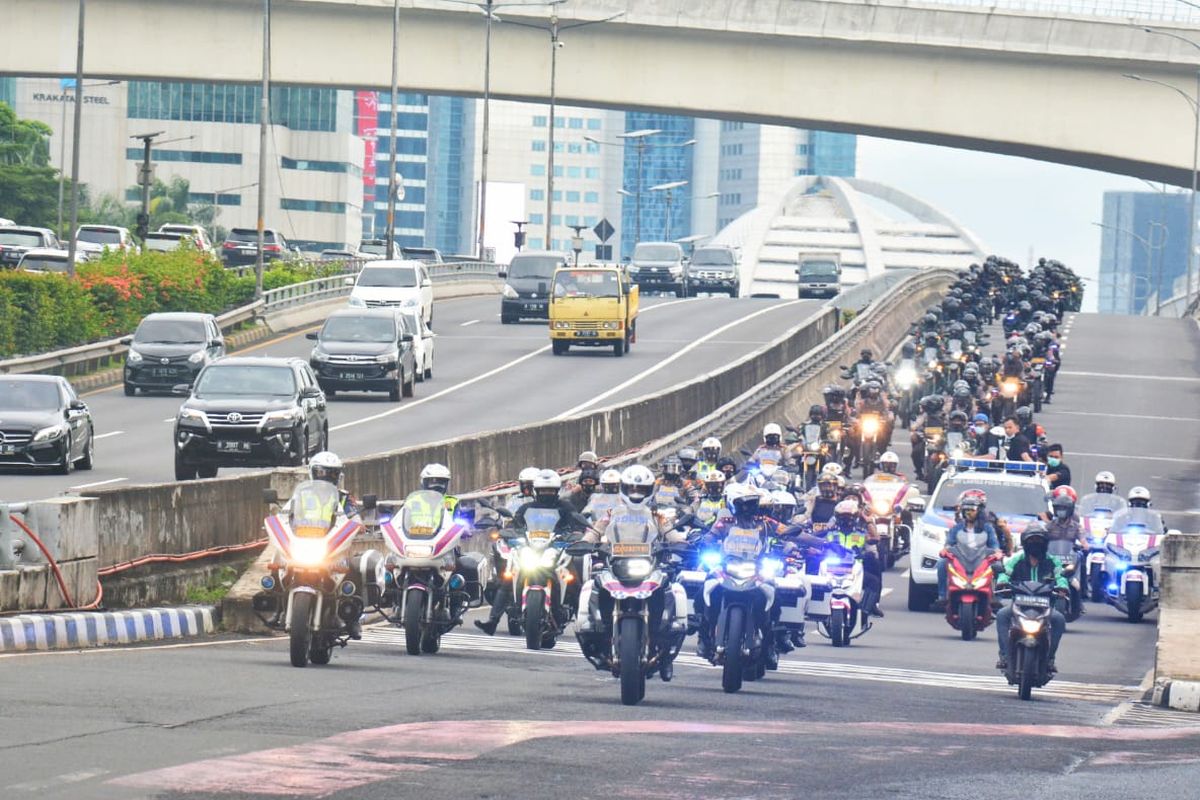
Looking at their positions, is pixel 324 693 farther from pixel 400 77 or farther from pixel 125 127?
Answer: pixel 125 127

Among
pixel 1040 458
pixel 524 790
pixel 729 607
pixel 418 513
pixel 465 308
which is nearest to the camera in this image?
pixel 524 790

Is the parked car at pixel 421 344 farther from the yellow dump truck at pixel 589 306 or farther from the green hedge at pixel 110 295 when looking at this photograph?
the green hedge at pixel 110 295

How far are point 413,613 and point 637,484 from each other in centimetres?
218

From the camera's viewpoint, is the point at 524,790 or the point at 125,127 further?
the point at 125,127

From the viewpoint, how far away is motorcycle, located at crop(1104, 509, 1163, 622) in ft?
84.4

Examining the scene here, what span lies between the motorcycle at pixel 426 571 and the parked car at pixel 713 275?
72.0 meters

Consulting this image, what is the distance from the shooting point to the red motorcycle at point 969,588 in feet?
71.8

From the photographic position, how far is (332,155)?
177750 mm

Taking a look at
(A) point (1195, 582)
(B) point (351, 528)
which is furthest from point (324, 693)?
(A) point (1195, 582)

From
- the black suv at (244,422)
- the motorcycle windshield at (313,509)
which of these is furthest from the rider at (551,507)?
the black suv at (244,422)

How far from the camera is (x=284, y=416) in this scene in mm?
30703

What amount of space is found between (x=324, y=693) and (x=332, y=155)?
542 feet

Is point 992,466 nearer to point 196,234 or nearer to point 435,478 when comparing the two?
point 435,478

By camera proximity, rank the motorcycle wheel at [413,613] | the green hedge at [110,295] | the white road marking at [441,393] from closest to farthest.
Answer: the motorcycle wheel at [413,613] < the white road marking at [441,393] < the green hedge at [110,295]
